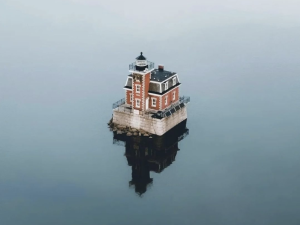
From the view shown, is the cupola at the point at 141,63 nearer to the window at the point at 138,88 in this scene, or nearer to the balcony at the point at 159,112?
the window at the point at 138,88

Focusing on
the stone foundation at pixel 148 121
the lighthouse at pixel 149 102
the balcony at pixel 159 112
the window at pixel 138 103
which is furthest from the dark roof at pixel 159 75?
the stone foundation at pixel 148 121

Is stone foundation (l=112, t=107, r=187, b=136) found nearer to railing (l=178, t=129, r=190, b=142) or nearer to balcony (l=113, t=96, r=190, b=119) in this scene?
balcony (l=113, t=96, r=190, b=119)

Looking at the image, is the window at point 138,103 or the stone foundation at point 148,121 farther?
the window at point 138,103

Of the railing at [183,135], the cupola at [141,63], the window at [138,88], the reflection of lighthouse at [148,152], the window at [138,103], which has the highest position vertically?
the cupola at [141,63]

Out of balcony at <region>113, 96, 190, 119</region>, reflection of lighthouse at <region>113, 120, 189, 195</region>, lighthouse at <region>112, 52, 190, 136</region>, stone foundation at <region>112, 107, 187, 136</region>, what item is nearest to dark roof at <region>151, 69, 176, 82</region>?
lighthouse at <region>112, 52, 190, 136</region>

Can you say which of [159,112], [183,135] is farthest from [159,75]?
[183,135]

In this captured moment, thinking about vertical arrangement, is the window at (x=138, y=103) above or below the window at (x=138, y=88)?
below
